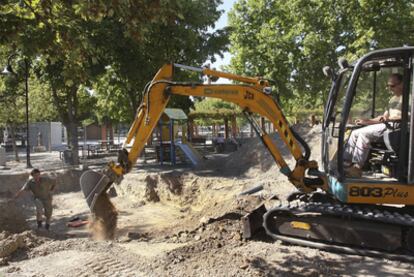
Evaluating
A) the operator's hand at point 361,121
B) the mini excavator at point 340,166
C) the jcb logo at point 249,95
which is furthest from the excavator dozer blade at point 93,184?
the operator's hand at point 361,121

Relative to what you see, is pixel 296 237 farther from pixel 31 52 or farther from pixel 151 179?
pixel 151 179

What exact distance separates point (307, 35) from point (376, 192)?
50.2ft

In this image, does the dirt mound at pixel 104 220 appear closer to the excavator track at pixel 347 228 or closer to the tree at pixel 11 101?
the excavator track at pixel 347 228

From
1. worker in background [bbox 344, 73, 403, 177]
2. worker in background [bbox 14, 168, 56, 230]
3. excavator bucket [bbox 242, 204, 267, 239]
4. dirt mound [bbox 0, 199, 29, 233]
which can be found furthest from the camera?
worker in background [bbox 14, 168, 56, 230]

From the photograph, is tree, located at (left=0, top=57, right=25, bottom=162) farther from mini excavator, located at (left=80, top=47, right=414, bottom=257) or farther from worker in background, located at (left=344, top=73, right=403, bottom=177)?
worker in background, located at (left=344, top=73, right=403, bottom=177)

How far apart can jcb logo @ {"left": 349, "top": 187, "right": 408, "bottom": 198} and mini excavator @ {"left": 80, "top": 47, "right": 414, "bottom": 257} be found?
1 cm

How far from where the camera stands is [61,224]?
11508mm

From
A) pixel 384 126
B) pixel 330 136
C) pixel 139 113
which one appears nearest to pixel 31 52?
pixel 139 113

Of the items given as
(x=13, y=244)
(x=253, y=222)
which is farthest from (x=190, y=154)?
(x=13, y=244)

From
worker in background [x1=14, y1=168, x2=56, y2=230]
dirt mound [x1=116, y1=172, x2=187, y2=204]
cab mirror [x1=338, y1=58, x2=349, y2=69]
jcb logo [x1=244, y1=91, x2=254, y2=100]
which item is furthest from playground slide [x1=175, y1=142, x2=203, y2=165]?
cab mirror [x1=338, y1=58, x2=349, y2=69]

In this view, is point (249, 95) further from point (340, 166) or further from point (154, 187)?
point (154, 187)

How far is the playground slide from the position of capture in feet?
59.6

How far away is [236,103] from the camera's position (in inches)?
284

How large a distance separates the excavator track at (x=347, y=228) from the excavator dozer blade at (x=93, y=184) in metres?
2.83
